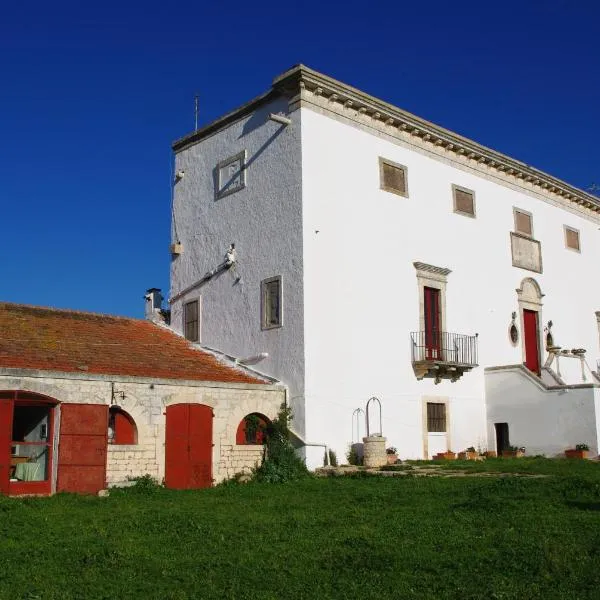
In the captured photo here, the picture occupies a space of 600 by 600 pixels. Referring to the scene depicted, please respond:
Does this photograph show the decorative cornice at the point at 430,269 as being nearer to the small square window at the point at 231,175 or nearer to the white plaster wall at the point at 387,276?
the white plaster wall at the point at 387,276

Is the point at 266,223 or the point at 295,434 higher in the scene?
the point at 266,223

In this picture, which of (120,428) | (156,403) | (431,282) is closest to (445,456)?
(431,282)

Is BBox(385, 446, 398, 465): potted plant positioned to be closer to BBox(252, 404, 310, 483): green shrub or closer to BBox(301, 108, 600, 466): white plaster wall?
BBox(301, 108, 600, 466): white plaster wall

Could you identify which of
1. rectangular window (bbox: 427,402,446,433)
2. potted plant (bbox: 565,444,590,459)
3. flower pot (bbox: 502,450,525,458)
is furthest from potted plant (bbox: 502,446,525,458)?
rectangular window (bbox: 427,402,446,433)

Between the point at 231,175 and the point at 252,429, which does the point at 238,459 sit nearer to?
the point at 252,429

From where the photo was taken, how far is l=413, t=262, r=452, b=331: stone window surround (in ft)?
71.9

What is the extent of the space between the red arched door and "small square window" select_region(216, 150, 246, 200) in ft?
24.0

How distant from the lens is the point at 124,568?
8609mm

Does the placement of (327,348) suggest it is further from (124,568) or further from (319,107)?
(124,568)

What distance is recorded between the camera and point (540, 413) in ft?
72.7

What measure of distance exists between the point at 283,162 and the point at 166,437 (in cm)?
791

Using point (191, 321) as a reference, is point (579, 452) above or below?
below

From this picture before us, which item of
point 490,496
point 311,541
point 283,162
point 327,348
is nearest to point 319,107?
point 283,162

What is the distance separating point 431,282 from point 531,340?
5.67 meters
